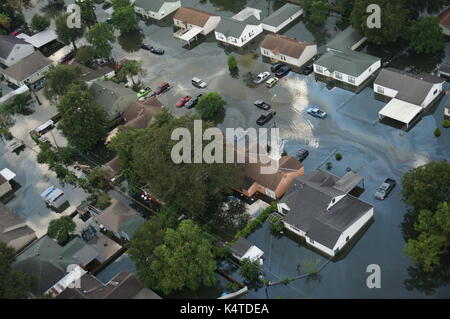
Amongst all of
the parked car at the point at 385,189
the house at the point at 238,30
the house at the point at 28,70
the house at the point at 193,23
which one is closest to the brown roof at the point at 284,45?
the house at the point at 238,30

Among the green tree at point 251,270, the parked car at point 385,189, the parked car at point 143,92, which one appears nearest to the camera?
the green tree at point 251,270

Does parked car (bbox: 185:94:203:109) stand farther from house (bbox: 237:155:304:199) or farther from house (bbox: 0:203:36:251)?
house (bbox: 0:203:36:251)

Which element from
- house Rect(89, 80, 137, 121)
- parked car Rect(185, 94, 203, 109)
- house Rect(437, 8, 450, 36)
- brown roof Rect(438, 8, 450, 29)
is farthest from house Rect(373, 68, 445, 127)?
house Rect(89, 80, 137, 121)

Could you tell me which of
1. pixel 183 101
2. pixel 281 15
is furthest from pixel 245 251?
pixel 281 15

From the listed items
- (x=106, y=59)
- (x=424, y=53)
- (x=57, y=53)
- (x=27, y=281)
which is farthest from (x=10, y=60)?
(x=424, y=53)

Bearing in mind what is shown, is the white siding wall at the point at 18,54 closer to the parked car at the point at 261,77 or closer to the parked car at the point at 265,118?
the parked car at the point at 261,77

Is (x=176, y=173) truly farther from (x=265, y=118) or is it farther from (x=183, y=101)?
(x=183, y=101)

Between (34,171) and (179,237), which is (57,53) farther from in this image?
(179,237)
